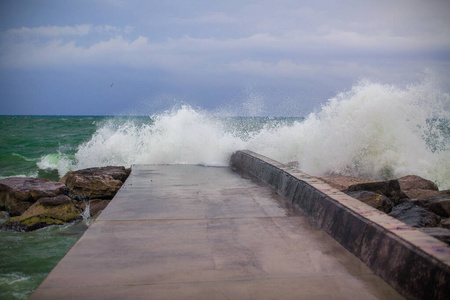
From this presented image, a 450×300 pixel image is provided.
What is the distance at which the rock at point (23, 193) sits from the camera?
616 centimetres

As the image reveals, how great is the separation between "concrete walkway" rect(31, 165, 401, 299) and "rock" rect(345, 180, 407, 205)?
1.32 metres

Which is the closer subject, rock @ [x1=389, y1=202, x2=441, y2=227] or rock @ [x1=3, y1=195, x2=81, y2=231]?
rock @ [x1=389, y1=202, x2=441, y2=227]

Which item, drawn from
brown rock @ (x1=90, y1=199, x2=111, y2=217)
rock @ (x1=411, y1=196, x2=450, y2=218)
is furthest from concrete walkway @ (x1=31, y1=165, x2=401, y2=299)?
brown rock @ (x1=90, y1=199, x2=111, y2=217)

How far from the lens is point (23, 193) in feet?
20.5

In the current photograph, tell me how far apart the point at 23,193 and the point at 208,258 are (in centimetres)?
482

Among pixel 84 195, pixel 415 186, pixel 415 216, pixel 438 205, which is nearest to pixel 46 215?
pixel 84 195

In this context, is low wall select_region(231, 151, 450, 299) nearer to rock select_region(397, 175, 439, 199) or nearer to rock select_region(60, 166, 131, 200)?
rock select_region(397, 175, 439, 199)

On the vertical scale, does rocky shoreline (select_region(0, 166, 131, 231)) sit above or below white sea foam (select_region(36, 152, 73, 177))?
above

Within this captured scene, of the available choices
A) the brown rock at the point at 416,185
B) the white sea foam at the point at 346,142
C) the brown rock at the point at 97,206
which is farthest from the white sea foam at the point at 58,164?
the brown rock at the point at 416,185

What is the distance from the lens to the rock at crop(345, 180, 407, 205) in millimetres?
4867

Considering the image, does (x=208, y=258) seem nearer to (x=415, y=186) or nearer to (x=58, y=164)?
(x=415, y=186)

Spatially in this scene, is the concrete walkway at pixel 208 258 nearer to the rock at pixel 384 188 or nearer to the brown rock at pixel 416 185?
the rock at pixel 384 188

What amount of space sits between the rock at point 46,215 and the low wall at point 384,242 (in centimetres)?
346

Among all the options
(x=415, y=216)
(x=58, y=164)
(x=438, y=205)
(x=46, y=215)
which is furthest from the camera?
(x=58, y=164)
